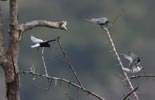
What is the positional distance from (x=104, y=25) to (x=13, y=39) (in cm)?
18

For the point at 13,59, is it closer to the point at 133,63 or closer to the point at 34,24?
the point at 34,24

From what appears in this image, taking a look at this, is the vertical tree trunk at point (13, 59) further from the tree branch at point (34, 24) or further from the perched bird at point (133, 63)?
the perched bird at point (133, 63)

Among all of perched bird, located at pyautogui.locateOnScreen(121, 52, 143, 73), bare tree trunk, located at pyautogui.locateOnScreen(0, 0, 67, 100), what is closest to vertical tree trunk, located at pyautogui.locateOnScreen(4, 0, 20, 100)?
bare tree trunk, located at pyautogui.locateOnScreen(0, 0, 67, 100)

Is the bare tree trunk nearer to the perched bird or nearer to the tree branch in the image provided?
the tree branch

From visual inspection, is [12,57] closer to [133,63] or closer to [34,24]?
Answer: [34,24]

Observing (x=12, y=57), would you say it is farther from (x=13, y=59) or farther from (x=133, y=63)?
(x=133, y=63)

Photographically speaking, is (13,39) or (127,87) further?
(127,87)

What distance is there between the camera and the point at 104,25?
1.02 m

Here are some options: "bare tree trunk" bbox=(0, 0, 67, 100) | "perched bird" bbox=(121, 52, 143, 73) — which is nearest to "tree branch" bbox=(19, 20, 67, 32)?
"bare tree trunk" bbox=(0, 0, 67, 100)

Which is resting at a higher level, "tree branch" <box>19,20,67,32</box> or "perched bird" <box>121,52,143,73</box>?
"tree branch" <box>19,20,67,32</box>

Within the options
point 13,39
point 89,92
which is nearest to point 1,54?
point 13,39

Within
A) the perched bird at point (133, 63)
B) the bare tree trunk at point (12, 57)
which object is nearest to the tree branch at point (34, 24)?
the bare tree trunk at point (12, 57)

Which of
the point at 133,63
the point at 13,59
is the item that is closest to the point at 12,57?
the point at 13,59

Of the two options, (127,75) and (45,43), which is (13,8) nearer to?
(45,43)
